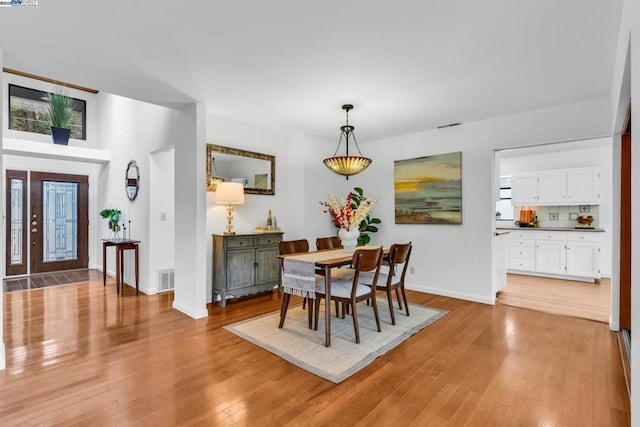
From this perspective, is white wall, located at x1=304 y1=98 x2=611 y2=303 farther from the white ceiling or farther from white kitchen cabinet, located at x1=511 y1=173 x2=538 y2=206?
white kitchen cabinet, located at x1=511 y1=173 x2=538 y2=206

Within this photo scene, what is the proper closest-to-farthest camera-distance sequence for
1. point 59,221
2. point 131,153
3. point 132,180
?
point 132,180
point 131,153
point 59,221

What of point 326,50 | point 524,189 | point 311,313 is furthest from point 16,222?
point 524,189

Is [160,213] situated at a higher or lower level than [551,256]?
higher

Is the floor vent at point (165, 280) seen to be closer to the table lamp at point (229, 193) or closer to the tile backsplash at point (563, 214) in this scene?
the table lamp at point (229, 193)

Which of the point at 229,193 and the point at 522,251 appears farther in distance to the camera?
the point at 522,251

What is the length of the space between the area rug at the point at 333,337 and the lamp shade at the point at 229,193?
1.50m

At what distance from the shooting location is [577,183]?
230 inches

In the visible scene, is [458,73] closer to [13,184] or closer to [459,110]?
[459,110]

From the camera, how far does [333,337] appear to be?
3.04 metres

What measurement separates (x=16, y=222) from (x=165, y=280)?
3515 mm

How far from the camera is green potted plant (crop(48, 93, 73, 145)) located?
18.2ft

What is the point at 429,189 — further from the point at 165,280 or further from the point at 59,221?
the point at 59,221

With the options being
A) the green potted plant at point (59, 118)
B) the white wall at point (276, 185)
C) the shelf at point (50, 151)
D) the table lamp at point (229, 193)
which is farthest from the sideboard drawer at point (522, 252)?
the green potted plant at point (59, 118)

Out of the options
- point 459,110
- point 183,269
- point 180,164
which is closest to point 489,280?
point 459,110
